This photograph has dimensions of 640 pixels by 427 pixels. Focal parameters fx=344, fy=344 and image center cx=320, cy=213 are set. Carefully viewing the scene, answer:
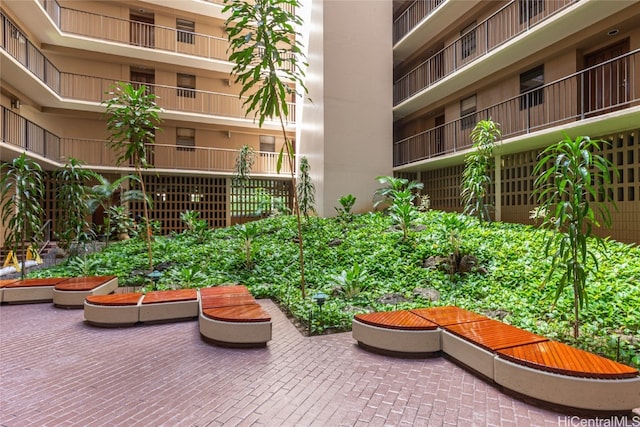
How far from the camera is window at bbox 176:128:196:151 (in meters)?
20.2

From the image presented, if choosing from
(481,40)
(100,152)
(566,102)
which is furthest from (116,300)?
(481,40)

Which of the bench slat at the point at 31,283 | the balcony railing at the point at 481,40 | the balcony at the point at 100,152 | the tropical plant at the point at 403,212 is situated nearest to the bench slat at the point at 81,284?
the bench slat at the point at 31,283

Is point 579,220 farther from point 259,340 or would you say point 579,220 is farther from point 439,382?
point 259,340

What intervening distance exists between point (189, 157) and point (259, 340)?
16408 mm

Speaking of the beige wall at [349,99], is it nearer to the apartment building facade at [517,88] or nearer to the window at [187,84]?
the apartment building facade at [517,88]

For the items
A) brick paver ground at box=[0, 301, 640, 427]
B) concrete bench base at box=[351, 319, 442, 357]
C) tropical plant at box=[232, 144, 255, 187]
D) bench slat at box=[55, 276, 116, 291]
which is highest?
tropical plant at box=[232, 144, 255, 187]

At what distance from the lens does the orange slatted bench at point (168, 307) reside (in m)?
6.53

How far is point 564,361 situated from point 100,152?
20657 mm

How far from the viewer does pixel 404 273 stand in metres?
9.08

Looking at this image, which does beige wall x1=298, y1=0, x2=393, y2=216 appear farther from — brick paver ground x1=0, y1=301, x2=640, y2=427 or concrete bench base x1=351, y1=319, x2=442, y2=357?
brick paver ground x1=0, y1=301, x2=640, y2=427

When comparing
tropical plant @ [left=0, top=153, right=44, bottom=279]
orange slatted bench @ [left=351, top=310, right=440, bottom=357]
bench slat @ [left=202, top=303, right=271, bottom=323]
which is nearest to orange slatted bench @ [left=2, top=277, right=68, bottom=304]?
tropical plant @ [left=0, top=153, right=44, bottom=279]

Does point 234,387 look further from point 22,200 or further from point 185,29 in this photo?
point 185,29

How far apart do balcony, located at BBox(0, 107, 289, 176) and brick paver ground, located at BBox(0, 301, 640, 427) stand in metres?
9.70

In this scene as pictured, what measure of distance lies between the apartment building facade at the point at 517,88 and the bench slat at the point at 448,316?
3.25 meters
